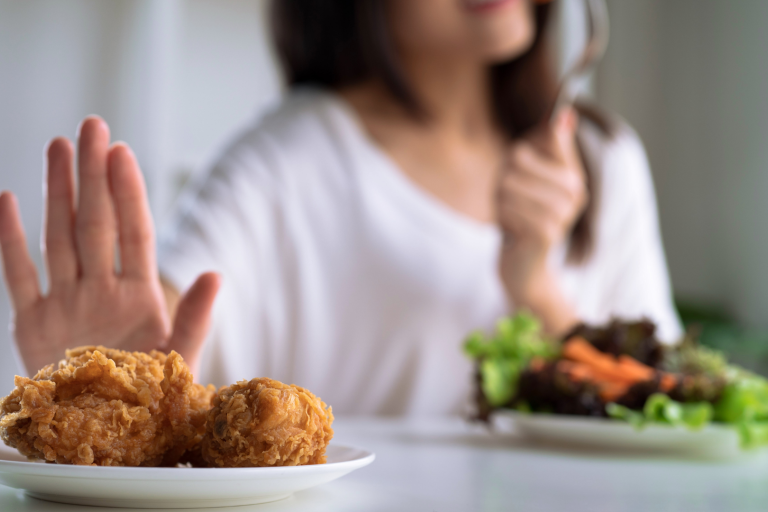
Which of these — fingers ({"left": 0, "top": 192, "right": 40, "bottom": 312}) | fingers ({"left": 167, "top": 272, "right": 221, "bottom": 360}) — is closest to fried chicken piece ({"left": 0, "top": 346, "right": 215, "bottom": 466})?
fingers ({"left": 167, "top": 272, "right": 221, "bottom": 360})

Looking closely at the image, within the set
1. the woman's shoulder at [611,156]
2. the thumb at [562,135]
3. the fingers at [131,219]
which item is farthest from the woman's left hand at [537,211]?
the fingers at [131,219]

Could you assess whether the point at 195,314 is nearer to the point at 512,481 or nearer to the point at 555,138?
the point at 512,481

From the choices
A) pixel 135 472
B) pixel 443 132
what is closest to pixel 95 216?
pixel 135 472

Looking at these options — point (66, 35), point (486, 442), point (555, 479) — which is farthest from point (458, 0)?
point (66, 35)

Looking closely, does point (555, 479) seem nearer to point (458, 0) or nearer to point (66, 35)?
point (458, 0)

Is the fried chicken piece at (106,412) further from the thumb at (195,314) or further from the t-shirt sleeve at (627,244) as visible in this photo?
the t-shirt sleeve at (627,244)
